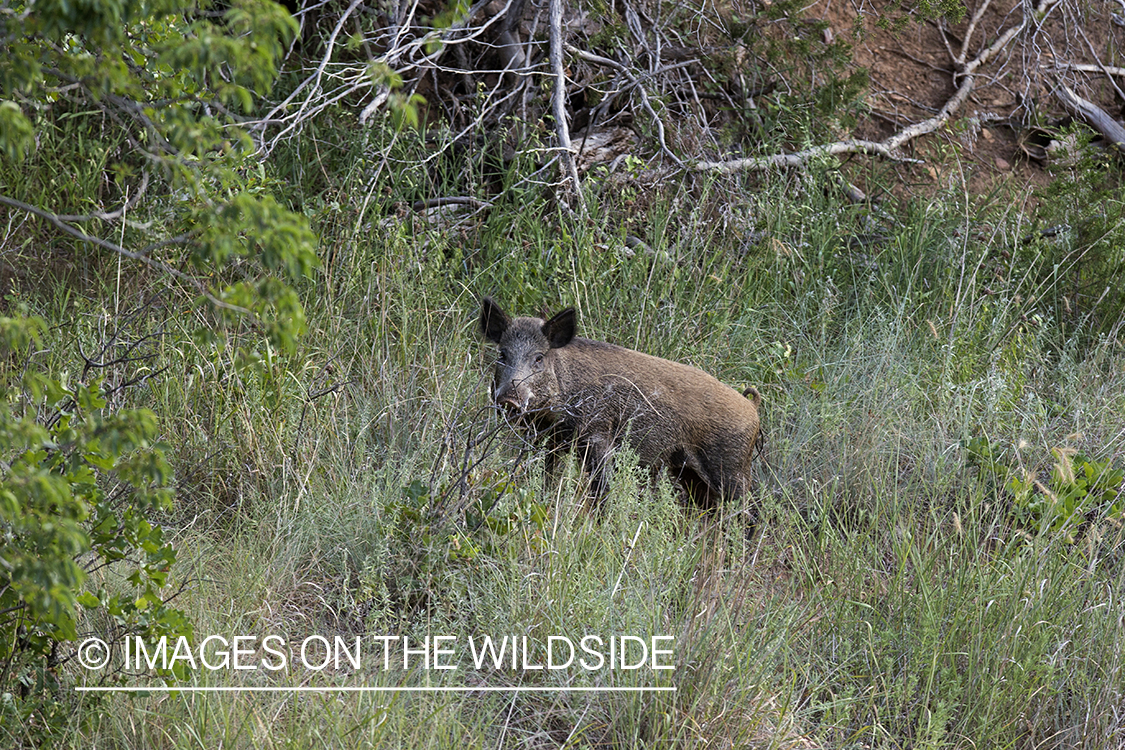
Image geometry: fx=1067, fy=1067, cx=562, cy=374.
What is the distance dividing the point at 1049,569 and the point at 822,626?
891mm

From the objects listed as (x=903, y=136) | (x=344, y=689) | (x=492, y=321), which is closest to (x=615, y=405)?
(x=492, y=321)

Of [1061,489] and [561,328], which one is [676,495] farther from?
[1061,489]

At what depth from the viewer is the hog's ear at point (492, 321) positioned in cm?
497

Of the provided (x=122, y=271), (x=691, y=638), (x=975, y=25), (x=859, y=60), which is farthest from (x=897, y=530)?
(x=975, y=25)

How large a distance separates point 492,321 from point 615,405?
70 centimetres

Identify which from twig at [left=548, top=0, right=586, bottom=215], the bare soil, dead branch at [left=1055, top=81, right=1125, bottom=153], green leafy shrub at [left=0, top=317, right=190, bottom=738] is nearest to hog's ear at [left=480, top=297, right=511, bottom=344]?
twig at [left=548, top=0, right=586, bottom=215]

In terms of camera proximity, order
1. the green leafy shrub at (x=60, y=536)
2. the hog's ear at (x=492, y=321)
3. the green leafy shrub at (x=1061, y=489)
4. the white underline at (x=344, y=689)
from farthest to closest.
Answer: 1. the hog's ear at (x=492, y=321)
2. the green leafy shrub at (x=1061, y=489)
3. the white underline at (x=344, y=689)
4. the green leafy shrub at (x=60, y=536)

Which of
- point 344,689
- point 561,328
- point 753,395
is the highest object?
point 561,328

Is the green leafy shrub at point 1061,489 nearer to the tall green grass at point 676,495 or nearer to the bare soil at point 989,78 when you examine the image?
the tall green grass at point 676,495

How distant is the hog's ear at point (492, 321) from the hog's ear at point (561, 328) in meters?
0.22

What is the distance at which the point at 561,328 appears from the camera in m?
4.90

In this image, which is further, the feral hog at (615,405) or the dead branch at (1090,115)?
the dead branch at (1090,115)

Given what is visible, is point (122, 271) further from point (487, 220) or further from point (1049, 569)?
point (1049, 569)

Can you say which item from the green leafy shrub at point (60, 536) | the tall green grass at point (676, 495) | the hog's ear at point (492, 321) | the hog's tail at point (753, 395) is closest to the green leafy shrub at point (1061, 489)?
the tall green grass at point (676, 495)
